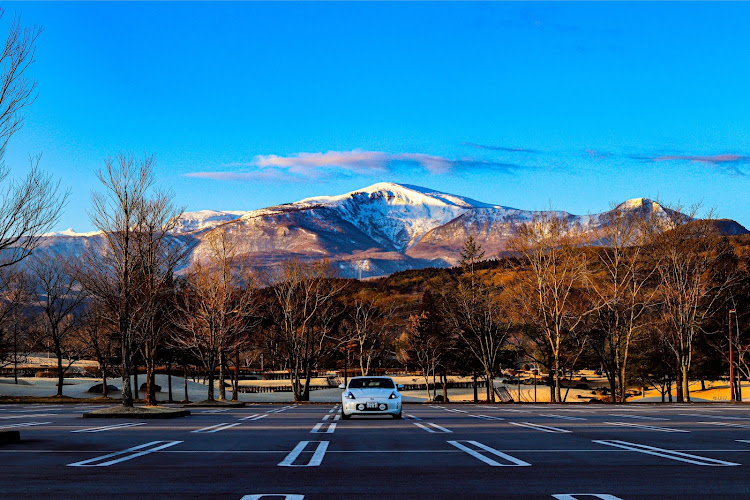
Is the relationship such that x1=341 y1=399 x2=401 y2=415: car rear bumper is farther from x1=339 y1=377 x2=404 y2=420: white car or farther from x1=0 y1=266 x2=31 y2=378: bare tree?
x1=0 y1=266 x2=31 y2=378: bare tree

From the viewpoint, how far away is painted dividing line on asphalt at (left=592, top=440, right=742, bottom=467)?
1006 centimetres

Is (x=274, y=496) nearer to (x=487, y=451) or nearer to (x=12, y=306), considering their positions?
(x=487, y=451)

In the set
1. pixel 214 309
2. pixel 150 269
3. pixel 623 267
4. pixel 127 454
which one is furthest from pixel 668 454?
pixel 623 267

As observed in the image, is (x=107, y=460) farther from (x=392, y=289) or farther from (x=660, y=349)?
(x=392, y=289)

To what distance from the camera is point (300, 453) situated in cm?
1192

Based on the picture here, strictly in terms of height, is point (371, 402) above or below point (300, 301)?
below

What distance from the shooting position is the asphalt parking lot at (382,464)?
24.8 feet

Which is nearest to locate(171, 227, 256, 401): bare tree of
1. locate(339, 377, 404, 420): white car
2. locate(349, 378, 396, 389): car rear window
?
locate(349, 378, 396, 389): car rear window

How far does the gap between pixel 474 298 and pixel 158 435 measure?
47.3m

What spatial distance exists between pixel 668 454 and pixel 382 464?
186 inches

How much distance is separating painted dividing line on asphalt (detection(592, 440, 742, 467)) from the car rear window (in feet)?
39.1

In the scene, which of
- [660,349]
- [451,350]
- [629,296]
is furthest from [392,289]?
[629,296]

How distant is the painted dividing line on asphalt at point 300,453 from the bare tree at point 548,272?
1469 inches

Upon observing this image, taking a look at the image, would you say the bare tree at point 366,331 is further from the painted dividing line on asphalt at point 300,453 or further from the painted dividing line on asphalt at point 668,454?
the painted dividing line on asphalt at point 668,454
